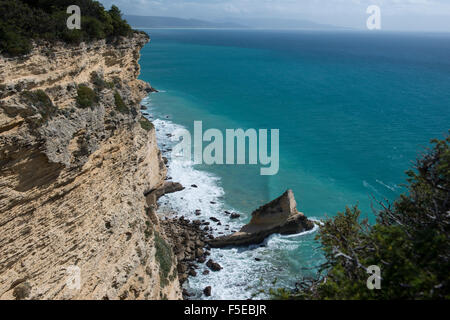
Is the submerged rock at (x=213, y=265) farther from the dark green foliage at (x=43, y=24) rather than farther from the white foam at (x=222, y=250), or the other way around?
the dark green foliage at (x=43, y=24)

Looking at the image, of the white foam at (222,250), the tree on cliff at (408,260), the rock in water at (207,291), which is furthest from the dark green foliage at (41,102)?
the rock in water at (207,291)

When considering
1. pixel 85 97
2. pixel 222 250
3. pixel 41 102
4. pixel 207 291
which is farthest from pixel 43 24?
pixel 222 250

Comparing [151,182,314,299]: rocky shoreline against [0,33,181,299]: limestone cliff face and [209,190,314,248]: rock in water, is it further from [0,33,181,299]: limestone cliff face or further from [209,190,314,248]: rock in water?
[0,33,181,299]: limestone cliff face

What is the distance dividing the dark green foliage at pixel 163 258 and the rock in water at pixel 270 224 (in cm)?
874

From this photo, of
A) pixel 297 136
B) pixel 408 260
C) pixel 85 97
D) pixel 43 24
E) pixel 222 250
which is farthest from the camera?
pixel 297 136

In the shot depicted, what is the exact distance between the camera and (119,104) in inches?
695

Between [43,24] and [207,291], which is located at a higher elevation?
[43,24]

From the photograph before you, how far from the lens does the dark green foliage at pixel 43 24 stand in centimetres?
1230

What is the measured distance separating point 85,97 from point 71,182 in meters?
3.94

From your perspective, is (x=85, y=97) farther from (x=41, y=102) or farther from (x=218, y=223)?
(x=218, y=223)

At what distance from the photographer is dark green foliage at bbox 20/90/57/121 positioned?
12.0m

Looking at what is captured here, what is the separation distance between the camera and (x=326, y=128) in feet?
196

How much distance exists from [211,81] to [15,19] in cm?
8632
